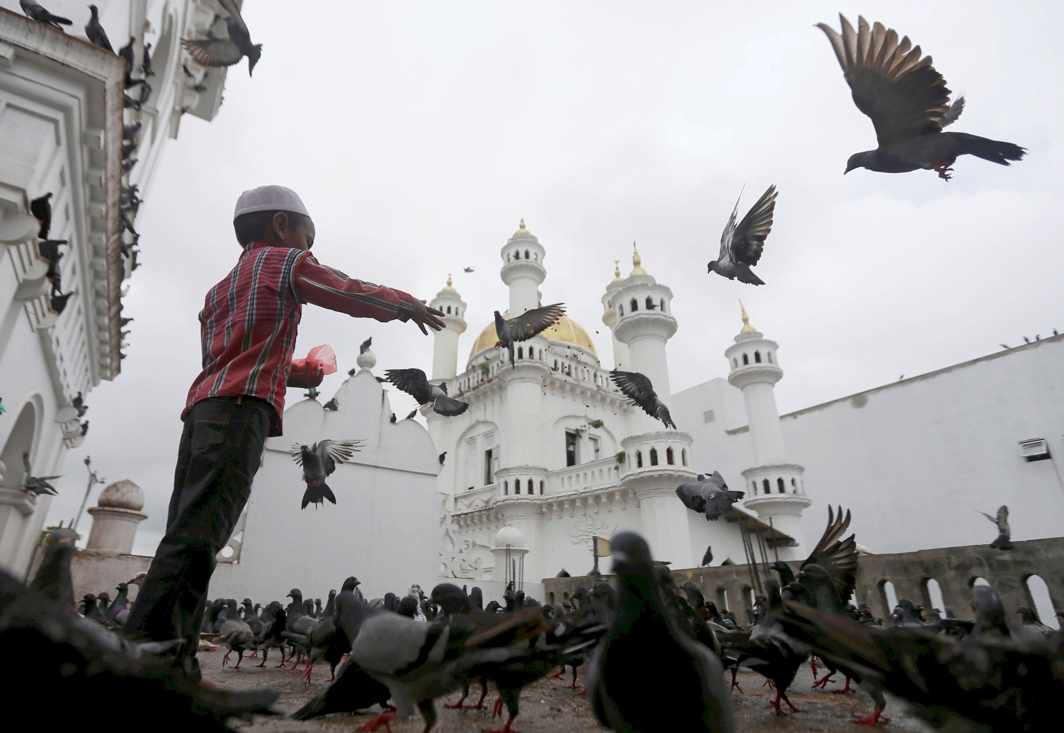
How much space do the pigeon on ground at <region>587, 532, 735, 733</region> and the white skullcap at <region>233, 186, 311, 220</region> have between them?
9.03ft

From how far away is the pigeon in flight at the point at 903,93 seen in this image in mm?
4750

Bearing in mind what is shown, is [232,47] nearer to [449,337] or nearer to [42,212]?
[42,212]

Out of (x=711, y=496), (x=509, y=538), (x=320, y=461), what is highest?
(x=320, y=461)

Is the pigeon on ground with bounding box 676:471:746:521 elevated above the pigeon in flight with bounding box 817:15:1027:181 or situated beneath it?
situated beneath

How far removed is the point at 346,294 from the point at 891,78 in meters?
5.00

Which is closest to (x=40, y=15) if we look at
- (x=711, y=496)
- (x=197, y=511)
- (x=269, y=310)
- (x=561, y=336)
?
(x=269, y=310)

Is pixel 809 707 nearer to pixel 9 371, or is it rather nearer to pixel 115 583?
pixel 9 371

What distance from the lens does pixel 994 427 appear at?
77.5 feet

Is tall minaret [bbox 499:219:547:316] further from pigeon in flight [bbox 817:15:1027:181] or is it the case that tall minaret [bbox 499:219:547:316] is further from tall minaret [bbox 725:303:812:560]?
pigeon in flight [bbox 817:15:1027:181]

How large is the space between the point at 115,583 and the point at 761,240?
1503cm

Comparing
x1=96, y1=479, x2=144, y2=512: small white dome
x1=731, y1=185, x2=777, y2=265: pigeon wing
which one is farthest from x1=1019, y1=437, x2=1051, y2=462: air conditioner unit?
x1=96, y1=479, x2=144, y2=512: small white dome

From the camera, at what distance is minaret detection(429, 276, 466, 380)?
1307 inches

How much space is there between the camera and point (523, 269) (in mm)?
31734

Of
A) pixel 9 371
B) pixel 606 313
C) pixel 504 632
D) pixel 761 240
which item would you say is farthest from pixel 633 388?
pixel 606 313
